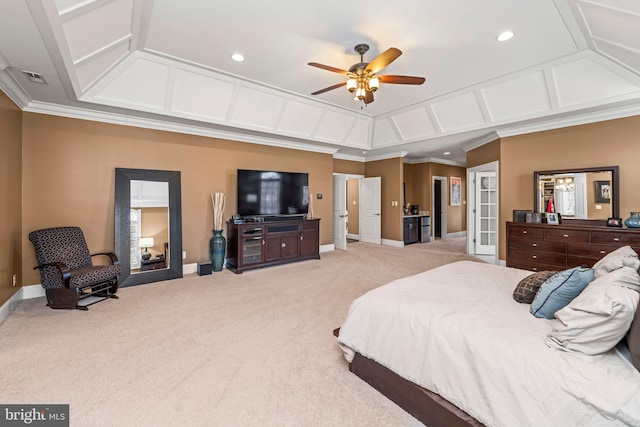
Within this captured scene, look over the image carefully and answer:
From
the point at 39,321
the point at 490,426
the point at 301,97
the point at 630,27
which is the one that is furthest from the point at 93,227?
the point at 630,27

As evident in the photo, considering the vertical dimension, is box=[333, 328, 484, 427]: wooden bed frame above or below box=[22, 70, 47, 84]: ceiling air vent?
below

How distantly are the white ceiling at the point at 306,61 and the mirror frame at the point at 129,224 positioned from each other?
86cm

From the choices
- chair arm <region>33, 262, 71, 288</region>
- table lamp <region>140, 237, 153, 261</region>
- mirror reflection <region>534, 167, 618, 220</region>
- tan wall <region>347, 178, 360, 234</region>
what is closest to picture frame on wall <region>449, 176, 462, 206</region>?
tan wall <region>347, 178, 360, 234</region>

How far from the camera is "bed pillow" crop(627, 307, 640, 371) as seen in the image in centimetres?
117

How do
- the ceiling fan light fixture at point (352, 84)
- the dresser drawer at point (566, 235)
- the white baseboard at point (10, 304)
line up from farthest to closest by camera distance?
the dresser drawer at point (566, 235), the ceiling fan light fixture at point (352, 84), the white baseboard at point (10, 304)

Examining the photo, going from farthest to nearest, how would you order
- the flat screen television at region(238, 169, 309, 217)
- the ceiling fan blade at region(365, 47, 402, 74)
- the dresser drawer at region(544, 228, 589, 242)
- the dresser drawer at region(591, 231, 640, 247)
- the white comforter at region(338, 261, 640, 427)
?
the flat screen television at region(238, 169, 309, 217) → the dresser drawer at region(544, 228, 589, 242) → the dresser drawer at region(591, 231, 640, 247) → the ceiling fan blade at region(365, 47, 402, 74) → the white comforter at region(338, 261, 640, 427)

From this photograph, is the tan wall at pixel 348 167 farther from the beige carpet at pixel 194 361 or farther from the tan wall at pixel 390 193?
the beige carpet at pixel 194 361

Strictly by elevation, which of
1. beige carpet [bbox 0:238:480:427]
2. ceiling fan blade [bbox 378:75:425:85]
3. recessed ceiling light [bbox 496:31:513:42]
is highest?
recessed ceiling light [bbox 496:31:513:42]

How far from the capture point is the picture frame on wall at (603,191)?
13.8 feet

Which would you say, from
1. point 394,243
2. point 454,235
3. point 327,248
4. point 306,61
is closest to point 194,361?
point 306,61

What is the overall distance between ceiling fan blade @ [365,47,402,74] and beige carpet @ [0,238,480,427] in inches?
111

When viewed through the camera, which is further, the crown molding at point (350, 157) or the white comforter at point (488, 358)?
the crown molding at point (350, 157)

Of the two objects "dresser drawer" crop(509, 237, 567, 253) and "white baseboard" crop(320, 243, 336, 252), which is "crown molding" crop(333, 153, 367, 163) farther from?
"dresser drawer" crop(509, 237, 567, 253)

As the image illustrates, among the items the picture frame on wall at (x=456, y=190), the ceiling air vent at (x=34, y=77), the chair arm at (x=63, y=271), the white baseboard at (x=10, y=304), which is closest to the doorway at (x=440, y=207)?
the picture frame on wall at (x=456, y=190)
